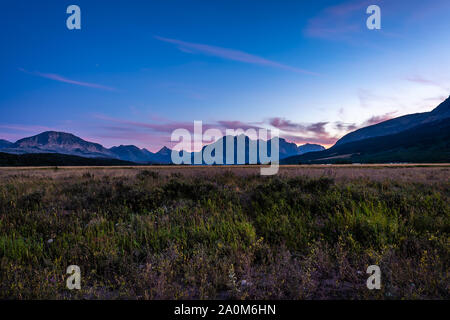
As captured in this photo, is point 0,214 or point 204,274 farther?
point 0,214

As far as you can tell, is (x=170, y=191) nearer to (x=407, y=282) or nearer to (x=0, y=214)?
(x=0, y=214)

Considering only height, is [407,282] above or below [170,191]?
below

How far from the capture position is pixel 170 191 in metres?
8.23

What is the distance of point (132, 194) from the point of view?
7656 millimetres
